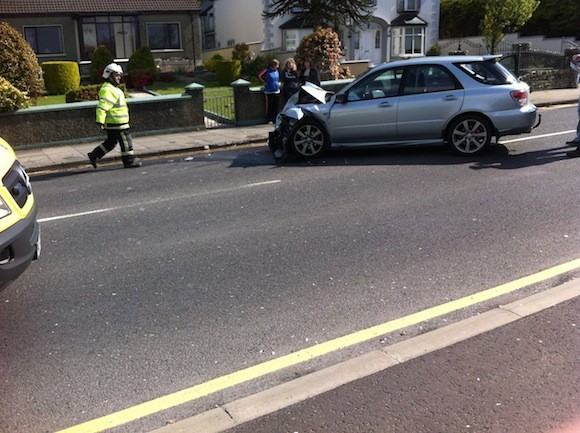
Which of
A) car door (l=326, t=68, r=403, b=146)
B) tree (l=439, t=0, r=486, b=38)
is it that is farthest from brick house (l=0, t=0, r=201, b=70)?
car door (l=326, t=68, r=403, b=146)

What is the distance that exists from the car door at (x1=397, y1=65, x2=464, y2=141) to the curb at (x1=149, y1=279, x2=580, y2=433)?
5969 mm

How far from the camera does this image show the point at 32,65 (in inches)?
655

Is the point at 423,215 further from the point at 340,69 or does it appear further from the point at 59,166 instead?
the point at 340,69

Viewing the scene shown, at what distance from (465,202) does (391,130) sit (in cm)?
332

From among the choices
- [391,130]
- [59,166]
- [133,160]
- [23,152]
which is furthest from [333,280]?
[23,152]

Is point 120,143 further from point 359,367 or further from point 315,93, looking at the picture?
point 359,367

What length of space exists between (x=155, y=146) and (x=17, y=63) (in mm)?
5831

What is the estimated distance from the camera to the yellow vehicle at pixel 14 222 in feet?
13.2

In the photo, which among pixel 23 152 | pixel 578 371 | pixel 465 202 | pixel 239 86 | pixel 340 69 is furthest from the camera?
pixel 340 69

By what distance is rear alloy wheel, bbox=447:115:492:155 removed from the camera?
1023cm

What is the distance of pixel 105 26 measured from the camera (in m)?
32.6

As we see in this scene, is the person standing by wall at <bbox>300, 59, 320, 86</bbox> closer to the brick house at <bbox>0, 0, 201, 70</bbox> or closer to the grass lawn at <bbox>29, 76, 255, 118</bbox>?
the grass lawn at <bbox>29, 76, 255, 118</bbox>

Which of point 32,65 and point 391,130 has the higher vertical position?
point 32,65

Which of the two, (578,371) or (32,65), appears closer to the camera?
(578,371)
